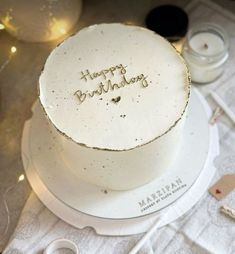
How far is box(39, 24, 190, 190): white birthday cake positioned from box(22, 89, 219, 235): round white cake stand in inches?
0.7

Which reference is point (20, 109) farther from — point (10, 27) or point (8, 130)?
point (10, 27)

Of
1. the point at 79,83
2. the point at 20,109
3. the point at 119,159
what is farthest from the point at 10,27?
the point at 119,159

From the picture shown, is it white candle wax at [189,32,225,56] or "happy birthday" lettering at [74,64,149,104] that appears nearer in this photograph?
"happy birthday" lettering at [74,64,149,104]

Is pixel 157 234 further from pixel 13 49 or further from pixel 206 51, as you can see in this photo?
pixel 13 49

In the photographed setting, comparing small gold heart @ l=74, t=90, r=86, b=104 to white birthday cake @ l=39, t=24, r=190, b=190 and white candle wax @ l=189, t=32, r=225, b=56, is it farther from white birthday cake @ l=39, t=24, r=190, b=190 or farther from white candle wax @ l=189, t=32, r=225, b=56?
white candle wax @ l=189, t=32, r=225, b=56

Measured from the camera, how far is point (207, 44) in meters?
0.92

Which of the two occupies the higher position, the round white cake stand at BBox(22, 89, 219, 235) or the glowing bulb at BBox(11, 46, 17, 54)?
the glowing bulb at BBox(11, 46, 17, 54)

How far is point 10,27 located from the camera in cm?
97

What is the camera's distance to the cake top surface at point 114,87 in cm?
73

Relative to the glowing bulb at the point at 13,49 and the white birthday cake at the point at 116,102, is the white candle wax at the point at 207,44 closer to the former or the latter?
the white birthday cake at the point at 116,102

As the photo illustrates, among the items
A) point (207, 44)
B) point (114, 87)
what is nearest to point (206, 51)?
point (207, 44)

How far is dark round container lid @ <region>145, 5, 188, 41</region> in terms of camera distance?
0.96 meters

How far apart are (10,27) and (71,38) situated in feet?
0.68

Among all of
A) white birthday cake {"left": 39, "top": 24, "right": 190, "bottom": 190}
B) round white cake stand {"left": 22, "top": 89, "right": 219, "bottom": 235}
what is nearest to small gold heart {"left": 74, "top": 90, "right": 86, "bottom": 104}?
white birthday cake {"left": 39, "top": 24, "right": 190, "bottom": 190}
